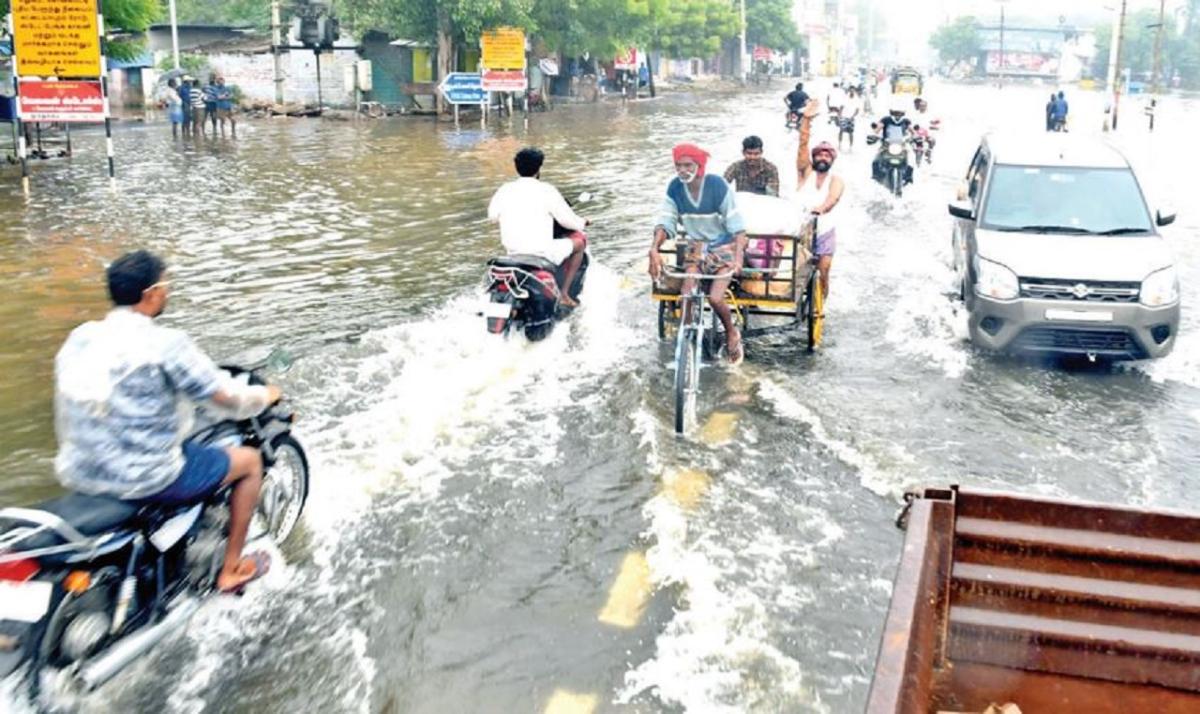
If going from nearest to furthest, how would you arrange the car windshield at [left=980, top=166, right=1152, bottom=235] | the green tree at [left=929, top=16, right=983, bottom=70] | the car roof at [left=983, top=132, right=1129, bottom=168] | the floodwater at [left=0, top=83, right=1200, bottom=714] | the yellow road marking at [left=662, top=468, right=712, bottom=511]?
the floodwater at [left=0, top=83, right=1200, bottom=714] → the yellow road marking at [left=662, top=468, right=712, bottom=511] → the car windshield at [left=980, top=166, right=1152, bottom=235] → the car roof at [left=983, top=132, right=1129, bottom=168] → the green tree at [left=929, top=16, right=983, bottom=70]

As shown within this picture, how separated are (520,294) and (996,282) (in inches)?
151

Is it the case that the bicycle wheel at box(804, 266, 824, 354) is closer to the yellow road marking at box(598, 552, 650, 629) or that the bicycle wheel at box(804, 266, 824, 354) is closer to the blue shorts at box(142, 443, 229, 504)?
Result: the yellow road marking at box(598, 552, 650, 629)

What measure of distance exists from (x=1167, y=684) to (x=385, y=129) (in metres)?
31.4

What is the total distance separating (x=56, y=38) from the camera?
A: 55.3 ft

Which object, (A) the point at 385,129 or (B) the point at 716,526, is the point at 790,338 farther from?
(A) the point at 385,129

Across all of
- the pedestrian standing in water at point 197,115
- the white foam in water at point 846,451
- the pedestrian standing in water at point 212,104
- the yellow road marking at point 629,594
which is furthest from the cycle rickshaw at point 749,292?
the pedestrian standing in water at point 212,104

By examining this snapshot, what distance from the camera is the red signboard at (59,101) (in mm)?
16953

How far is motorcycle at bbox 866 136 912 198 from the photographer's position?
17672mm

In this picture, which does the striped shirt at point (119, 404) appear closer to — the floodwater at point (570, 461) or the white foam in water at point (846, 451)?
the floodwater at point (570, 461)

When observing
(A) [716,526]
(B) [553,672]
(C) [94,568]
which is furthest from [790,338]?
(C) [94,568]

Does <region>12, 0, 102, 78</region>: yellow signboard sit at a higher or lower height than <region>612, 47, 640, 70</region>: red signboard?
lower

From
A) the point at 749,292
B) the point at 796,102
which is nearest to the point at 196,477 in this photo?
the point at 749,292

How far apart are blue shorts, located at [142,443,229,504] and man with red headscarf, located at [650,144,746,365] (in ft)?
13.4

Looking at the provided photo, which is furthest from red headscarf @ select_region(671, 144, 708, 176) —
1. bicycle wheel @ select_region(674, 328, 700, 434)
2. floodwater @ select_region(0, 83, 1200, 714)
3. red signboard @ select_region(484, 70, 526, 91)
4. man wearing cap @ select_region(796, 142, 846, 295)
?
red signboard @ select_region(484, 70, 526, 91)
